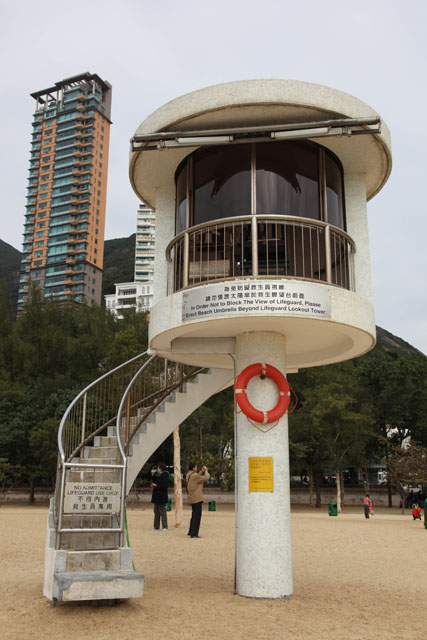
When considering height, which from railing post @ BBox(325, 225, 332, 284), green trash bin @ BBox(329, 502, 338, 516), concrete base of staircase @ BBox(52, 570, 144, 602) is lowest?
green trash bin @ BBox(329, 502, 338, 516)

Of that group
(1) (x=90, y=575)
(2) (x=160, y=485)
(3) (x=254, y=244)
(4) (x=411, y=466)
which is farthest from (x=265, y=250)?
(4) (x=411, y=466)

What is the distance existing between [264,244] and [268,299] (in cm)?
105

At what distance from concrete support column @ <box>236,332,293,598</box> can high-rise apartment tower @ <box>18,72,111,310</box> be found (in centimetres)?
11267

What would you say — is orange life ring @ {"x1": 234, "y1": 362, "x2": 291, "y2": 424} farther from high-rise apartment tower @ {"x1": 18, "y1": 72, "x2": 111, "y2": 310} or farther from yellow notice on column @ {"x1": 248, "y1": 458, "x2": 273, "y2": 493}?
high-rise apartment tower @ {"x1": 18, "y1": 72, "x2": 111, "y2": 310}

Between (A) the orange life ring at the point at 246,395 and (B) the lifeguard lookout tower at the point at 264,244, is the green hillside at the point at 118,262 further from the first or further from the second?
(A) the orange life ring at the point at 246,395

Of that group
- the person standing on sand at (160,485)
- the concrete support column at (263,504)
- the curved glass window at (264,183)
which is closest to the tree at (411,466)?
the person standing on sand at (160,485)

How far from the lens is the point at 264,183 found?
8461 millimetres

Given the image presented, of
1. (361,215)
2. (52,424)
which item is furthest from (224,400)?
(361,215)

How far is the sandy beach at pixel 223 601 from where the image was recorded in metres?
6.30

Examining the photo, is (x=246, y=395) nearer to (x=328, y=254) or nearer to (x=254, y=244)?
(x=254, y=244)

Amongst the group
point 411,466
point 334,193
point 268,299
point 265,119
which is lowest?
point 411,466

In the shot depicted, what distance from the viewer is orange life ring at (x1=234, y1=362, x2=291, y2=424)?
8125 millimetres

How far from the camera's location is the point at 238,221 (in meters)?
8.29

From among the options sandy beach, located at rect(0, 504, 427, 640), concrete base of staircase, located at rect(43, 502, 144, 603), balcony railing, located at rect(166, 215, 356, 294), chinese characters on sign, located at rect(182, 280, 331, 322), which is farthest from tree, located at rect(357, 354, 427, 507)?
concrete base of staircase, located at rect(43, 502, 144, 603)
